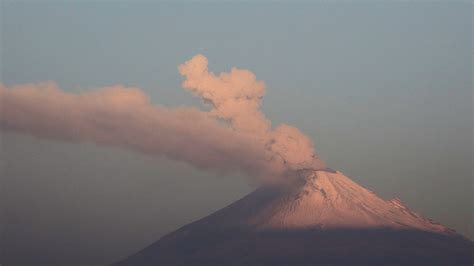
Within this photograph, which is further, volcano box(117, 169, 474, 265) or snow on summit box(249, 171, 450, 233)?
snow on summit box(249, 171, 450, 233)

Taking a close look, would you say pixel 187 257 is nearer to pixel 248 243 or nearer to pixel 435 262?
pixel 248 243

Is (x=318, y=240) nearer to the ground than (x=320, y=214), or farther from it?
nearer to the ground

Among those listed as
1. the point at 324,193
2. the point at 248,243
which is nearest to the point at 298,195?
the point at 324,193

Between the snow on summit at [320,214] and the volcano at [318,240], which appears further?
the snow on summit at [320,214]

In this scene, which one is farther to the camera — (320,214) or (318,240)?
(320,214)

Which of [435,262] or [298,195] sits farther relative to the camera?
[298,195]

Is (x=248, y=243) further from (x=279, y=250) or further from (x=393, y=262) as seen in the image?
(x=393, y=262)

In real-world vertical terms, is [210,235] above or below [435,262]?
above
